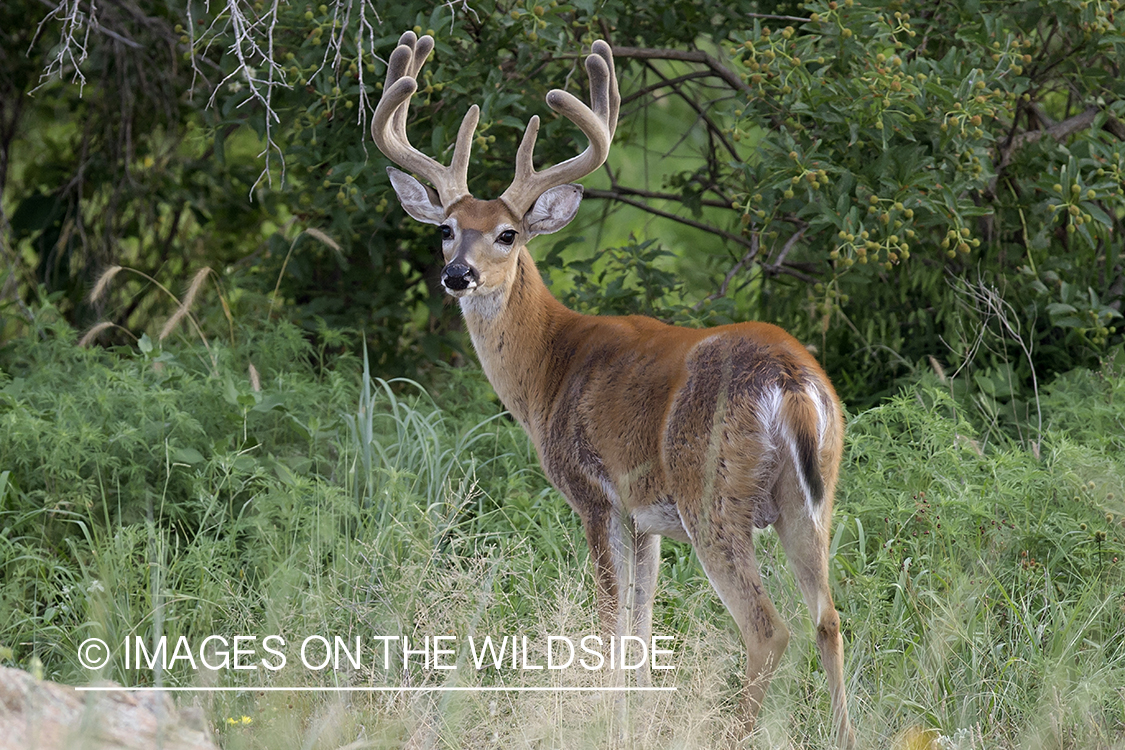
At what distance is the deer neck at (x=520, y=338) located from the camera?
4.43 metres

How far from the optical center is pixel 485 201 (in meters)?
4.68

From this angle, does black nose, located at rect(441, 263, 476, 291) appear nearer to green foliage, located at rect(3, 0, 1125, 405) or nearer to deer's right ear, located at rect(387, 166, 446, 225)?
deer's right ear, located at rect(387, 166, 446, 225)

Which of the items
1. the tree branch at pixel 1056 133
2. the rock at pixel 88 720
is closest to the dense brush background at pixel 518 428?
the tree branch at pixel 1056 133

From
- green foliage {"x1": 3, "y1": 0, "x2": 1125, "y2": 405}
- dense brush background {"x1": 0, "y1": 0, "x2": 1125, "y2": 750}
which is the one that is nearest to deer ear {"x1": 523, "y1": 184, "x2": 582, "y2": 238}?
green foliage {"x1": 3, "y1": 0, "x2": 1125, "y2": 405}

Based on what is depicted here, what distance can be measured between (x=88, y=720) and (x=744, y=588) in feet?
5.97

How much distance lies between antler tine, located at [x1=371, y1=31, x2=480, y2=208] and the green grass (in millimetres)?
878

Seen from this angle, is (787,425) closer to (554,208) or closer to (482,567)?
(482,567)

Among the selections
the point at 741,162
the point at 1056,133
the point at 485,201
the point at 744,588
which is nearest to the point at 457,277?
the point at 485,201

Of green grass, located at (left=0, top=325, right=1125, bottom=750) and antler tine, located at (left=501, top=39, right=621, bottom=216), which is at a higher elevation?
antler tine, located at (left=501, top=39, right=621, bottom=216)

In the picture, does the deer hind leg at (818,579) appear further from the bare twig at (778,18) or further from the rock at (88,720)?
the bare twig at (778,18)

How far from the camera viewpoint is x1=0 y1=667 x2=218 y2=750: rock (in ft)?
7.88

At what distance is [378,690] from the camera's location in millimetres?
3541

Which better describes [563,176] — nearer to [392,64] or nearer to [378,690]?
[392,64]

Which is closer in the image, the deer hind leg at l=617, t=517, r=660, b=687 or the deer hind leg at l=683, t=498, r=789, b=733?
the deer hind leg at l=683, t=498, r=789, b=733
